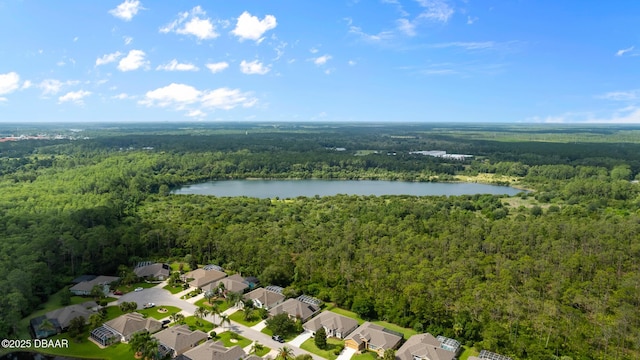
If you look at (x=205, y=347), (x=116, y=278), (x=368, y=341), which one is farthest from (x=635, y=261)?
(x=116, y=278)

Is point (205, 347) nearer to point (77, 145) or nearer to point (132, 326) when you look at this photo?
point (132, 326)

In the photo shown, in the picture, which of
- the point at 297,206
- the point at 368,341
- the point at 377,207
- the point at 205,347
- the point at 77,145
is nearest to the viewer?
the point at 205,347

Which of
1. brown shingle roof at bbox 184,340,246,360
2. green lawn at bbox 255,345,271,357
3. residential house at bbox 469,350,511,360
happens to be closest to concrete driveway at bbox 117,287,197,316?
brown shingle roof at bbox 184,340,246,360

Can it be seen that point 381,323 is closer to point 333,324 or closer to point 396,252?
point 333,324

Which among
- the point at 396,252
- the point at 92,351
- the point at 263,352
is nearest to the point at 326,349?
the point at 263,352

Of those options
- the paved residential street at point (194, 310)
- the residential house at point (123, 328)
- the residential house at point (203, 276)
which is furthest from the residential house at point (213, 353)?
the residential house at point (203, 276)

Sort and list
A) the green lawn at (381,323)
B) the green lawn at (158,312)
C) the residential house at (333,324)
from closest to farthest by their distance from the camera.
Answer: the residential house at (333,324) → the green lawn at (381,323) → the green lawn at (158,312)

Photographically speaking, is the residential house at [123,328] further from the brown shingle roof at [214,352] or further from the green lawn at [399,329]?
the green lawn at [399,329]
